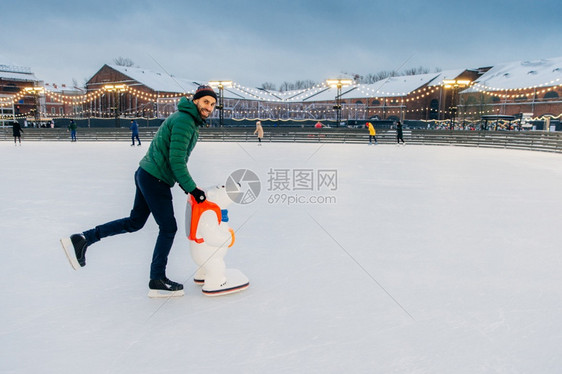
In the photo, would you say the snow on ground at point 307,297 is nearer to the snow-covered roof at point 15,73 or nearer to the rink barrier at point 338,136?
the rink barrier at point 338,136

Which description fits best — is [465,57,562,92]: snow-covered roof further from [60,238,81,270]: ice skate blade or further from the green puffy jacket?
[60,238,81,270]: ice skate blade

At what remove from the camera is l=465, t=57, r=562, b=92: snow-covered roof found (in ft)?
128

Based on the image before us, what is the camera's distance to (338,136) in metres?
24.8

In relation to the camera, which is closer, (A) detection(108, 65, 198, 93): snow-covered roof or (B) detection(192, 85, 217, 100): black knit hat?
(B) detection(192, 85, 217, 100): black knit hat

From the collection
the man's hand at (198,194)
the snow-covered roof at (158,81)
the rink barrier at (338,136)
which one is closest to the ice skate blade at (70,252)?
the man's hand at (198,194)

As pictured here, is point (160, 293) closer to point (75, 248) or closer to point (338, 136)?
point (75, 248)

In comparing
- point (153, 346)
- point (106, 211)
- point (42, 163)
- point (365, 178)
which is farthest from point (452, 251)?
point (42, 163)

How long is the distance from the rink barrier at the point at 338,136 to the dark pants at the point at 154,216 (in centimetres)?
1953

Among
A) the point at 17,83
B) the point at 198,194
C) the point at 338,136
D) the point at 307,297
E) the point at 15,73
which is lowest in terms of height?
the point at 307,297

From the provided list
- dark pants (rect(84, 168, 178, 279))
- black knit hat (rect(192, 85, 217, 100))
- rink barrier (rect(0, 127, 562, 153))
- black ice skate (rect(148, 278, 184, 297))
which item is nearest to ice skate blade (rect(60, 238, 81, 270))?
dark pants (rect(84, 168, 178, 279))

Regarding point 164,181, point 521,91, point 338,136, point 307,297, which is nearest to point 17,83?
point 338,136

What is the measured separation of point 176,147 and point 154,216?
587mm

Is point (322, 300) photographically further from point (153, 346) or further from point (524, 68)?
point (524, 68)

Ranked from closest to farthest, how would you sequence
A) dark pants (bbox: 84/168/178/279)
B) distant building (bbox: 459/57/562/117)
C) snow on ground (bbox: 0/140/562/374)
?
snow on ground (bbox: 0/140/562/374)
dark pants (bbox: 84/168/178/279)
distant building (bbox: 459/57/562/117)
